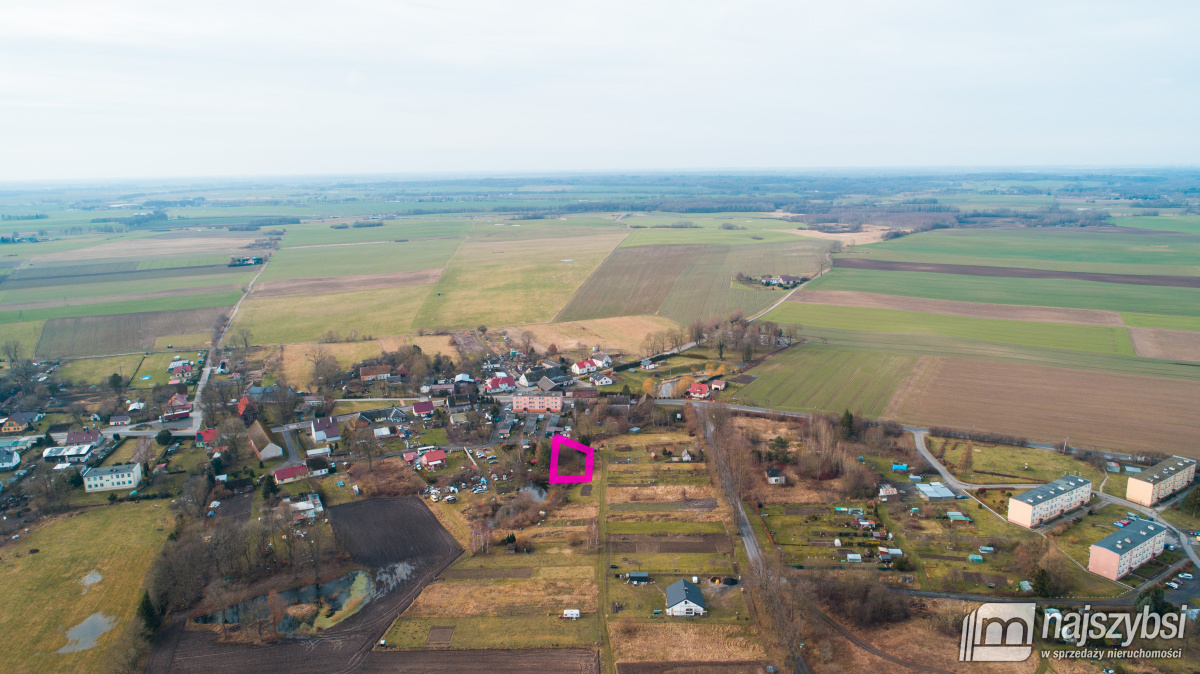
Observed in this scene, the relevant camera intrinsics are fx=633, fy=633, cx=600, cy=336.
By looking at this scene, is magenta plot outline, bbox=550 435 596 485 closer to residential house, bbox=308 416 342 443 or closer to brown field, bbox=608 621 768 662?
brown field, bbox=608 621 768 662

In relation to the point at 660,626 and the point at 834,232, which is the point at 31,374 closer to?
the point at 660,626

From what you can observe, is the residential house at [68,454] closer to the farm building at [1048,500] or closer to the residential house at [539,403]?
the residential house at [539,403]

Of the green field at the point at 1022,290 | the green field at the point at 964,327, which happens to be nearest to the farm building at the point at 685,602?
the green field at the point at 964,327

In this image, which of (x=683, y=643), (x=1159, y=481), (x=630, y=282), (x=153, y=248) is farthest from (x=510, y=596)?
(x=153, y=248)

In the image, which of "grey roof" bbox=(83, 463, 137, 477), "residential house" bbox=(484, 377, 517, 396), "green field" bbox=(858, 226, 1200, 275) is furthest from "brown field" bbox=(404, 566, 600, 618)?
"green field" bbox=(858, 226, 1200, 275)

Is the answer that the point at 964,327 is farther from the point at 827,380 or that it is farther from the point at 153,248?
the point at 153,248
